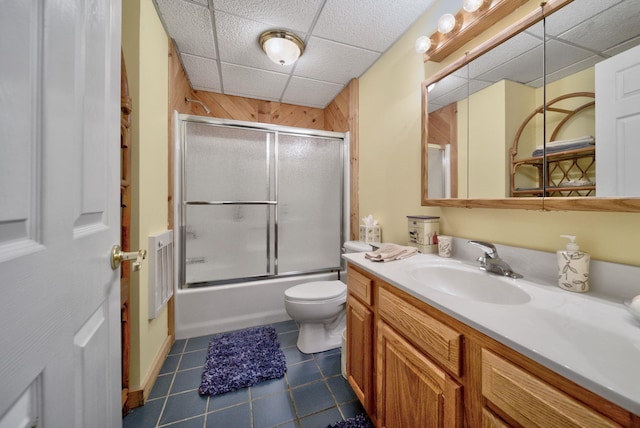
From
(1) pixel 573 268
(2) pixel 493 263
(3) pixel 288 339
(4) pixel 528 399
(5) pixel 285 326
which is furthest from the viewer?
(5) pixel 285 326

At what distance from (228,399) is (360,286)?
40.2 inches

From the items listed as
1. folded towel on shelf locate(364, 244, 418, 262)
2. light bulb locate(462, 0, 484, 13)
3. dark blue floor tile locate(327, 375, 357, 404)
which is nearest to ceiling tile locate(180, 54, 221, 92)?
light bulb locate(462, 0, 484, 13)

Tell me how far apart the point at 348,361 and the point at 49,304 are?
4.45 feet

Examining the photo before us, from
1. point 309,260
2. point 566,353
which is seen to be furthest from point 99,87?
point 309,260

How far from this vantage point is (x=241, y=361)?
66.2 inches

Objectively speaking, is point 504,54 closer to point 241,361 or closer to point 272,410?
point 272,410

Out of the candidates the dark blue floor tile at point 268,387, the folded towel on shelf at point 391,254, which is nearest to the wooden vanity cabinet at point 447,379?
the folded towel on shelf at point 391,254

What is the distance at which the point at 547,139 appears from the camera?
37.3 inches

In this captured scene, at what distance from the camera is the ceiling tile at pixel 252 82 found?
2262 mm

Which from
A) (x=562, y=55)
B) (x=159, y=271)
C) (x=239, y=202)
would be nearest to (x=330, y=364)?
(x=159, y=271)

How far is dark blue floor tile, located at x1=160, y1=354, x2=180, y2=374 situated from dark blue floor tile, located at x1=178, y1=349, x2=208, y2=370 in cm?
3

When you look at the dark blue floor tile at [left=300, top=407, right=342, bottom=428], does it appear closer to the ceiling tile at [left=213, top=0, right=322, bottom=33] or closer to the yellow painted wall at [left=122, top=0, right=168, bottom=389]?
the yellow painted wall at [left=122, top=0, right=168, bottom=389]

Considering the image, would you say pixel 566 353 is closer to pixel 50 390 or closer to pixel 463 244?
pixel 463 244

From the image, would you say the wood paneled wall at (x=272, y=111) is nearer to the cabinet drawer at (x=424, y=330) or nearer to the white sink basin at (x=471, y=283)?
the white sink basin at (x=471, y=283)
